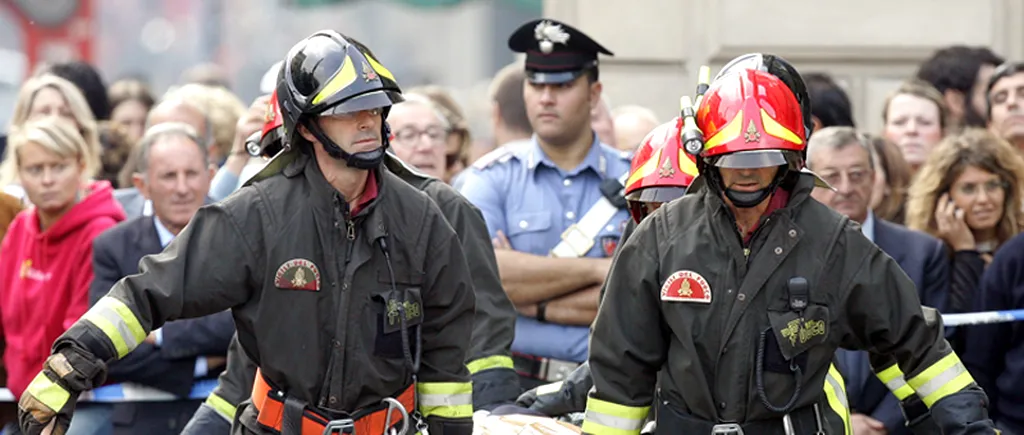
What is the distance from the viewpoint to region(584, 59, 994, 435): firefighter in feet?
18.8

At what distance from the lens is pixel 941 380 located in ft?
19.1

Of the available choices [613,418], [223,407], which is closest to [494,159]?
[223,407]

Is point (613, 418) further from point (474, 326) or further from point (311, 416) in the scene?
point (474, 326)

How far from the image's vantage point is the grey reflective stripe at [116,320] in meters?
5.90

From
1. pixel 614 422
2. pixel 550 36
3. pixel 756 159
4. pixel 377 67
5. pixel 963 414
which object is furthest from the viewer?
pixel 550 36

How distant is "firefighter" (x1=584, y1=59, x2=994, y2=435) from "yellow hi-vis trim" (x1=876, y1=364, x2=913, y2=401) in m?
0.42

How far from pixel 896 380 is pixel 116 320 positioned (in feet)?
8.35

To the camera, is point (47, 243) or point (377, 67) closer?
point (377, 67)

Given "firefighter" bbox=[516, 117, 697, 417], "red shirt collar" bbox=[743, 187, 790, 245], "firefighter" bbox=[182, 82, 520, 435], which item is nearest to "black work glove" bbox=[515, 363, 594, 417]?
"firefighter" bbox=[516, 117, 697, 417]

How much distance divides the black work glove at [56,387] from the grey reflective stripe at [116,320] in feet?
0.40

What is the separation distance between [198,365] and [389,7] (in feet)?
43.7

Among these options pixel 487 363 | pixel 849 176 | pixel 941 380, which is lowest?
pixel 487 363

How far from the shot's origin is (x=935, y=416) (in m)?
5.86

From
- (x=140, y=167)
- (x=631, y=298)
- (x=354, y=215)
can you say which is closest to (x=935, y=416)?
(x=631, y=298)
